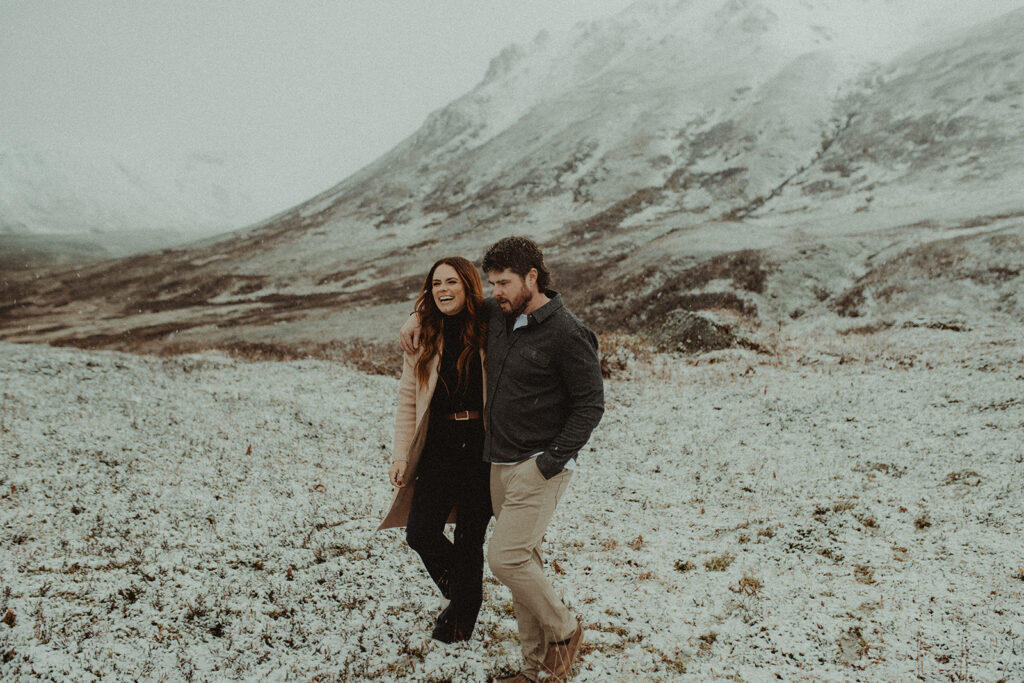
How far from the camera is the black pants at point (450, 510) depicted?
570 centimetres

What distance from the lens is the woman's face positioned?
5.38 meters

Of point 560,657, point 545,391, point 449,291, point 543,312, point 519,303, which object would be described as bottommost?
point 560,657

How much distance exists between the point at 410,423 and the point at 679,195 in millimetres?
73465

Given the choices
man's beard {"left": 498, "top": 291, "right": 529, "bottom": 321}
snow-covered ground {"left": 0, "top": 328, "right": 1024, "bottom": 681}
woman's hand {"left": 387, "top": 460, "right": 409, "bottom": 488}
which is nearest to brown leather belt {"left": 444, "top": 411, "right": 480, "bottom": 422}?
woman's hand {"left": 387, "top": 460, "right": 409, "bottom": 488}

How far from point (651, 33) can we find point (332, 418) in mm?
155960

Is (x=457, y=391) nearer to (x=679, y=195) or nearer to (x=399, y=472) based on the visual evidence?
(x=399, y=472)

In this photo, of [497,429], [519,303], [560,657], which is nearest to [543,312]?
[519,303]

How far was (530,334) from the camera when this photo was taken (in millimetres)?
5051

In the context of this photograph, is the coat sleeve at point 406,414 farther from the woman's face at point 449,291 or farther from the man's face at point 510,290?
the man's face at point 510,290

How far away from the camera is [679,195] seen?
241 feet

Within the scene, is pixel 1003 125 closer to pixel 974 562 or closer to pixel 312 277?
pixel 974 562

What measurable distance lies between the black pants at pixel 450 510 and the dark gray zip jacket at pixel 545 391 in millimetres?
602

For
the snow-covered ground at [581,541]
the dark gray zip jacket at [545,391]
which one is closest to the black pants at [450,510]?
the dark gray zip jacket at [545,391]

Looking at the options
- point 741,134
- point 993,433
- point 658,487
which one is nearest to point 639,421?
point 658,487
